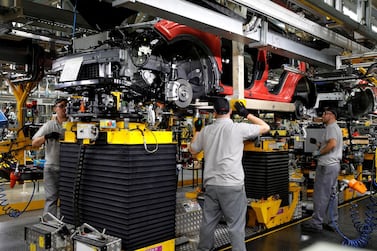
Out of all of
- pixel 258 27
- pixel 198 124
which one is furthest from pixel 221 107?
pixel 198 124

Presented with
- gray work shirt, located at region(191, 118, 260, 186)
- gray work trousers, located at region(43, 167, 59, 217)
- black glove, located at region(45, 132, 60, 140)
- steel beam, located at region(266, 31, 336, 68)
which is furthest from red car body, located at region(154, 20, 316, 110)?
gray work trousers, located at region(43, 167, 59, 217)

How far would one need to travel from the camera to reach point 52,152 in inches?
185

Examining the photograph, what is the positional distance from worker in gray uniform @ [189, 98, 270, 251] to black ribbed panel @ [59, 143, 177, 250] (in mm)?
354

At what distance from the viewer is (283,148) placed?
5.70 metres

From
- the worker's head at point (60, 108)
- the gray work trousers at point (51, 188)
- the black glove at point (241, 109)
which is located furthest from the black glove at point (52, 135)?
the black glove at point (241, 109)

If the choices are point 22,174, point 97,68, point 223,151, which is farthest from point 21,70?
point 223,151

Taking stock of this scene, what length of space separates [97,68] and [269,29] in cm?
190

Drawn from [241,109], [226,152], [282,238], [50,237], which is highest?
[241,109]

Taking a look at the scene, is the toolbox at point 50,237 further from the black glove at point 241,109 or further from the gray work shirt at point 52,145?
the black glove at point 241,109

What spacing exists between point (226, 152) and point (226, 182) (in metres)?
0.28

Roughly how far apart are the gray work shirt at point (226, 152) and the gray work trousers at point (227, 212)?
0.24ft

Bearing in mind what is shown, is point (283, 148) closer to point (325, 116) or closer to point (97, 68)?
point (325, 116)

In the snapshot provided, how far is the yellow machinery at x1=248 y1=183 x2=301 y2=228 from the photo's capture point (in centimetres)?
518

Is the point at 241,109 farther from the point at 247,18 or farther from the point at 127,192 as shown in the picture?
the point at 127,192
